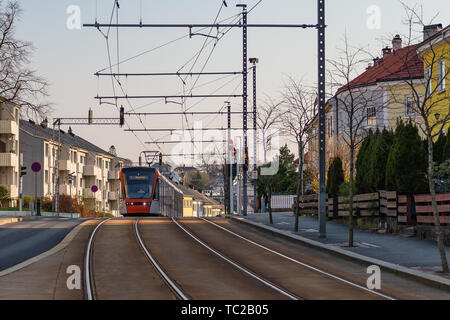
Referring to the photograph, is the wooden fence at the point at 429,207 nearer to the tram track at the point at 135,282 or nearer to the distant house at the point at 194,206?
the tram track at the point at 135,282

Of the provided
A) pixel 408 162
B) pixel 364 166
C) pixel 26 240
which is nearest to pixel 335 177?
pixel 364 166

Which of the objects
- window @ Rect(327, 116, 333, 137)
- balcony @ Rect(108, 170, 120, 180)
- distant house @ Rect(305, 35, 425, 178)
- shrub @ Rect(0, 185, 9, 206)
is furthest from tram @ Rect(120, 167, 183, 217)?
balcony @ Rect(108, 170, 120, 180)

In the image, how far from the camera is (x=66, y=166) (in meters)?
84.7

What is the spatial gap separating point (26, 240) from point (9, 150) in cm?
Result: 4737

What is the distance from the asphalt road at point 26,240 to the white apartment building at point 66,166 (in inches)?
1232

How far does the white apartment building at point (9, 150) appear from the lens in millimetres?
68938

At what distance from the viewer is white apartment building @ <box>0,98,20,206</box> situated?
68938 millimetres

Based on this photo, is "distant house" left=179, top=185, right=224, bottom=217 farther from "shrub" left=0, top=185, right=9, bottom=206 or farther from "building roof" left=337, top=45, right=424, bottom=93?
"building roof" left=337, top=45, right=424, bottom=93

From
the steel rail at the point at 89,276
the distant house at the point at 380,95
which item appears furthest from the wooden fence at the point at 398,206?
the distant house at the point at 380,95

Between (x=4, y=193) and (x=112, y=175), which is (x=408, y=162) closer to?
(x=4, y=193)

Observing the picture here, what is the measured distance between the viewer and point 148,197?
48.8m
